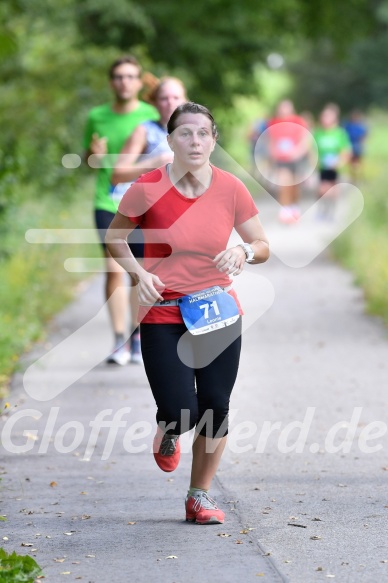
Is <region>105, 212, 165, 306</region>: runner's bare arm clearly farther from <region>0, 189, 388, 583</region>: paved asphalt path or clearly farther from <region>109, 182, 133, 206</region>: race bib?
<region>109, 182, 133, 206</region>: race bib

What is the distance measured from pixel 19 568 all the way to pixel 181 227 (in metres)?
1.66

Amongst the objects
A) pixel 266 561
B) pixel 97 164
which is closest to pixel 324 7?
pixel 97 164

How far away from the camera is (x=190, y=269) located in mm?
5797

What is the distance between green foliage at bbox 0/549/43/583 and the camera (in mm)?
4738

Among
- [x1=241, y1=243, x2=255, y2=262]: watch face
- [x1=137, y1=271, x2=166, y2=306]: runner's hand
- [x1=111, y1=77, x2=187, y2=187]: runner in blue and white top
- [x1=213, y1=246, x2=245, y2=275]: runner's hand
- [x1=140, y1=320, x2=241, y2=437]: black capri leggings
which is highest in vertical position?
[x1=111, y1=77, x2=187, y2=187]: runner in blue and white top

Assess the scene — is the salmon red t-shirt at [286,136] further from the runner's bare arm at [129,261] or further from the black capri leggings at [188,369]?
the black capri leggings at [188,369]

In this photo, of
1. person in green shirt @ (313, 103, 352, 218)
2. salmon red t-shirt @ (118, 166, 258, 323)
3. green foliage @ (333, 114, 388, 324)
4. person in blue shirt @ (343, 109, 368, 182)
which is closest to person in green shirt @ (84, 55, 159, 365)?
green foliage @ (333, 114, 388, 324)

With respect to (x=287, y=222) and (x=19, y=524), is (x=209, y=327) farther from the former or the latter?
(x=287, y=222)

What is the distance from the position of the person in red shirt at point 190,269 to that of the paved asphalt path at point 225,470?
0.45m

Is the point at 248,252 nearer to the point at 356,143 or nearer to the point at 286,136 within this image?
the point at 286,136

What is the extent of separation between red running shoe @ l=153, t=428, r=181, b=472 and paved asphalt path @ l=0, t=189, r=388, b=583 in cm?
25

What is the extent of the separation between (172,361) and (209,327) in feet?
0.71

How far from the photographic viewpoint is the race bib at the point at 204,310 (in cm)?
577

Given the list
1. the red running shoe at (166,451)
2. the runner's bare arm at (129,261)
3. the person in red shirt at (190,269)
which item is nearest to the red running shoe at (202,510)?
the person in red shirt at (190,269)
